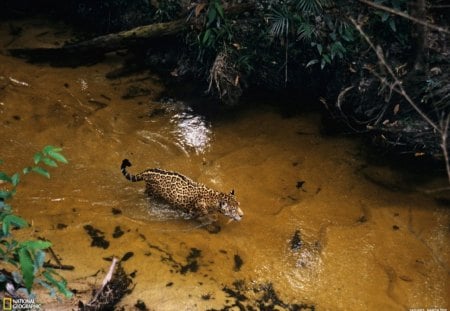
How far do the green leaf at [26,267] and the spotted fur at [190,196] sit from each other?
9.50 feet

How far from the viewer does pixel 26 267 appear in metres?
2.93

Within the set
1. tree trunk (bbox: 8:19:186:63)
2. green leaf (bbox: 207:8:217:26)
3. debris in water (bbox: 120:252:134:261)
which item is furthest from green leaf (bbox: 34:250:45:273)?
tree trunk (bbox: 8:19:186:63)

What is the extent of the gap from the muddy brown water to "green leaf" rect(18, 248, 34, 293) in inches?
65.7

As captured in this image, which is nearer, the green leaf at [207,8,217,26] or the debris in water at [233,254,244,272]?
the debris in water at [233,254,244,272]

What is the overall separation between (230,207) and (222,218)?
40 cm

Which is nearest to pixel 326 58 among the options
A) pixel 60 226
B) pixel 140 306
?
pixel 60 226

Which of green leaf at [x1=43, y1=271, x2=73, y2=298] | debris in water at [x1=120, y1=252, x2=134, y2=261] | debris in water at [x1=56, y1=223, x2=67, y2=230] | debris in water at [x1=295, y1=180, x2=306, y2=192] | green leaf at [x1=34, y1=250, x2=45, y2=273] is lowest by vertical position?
debris in water at [x1=295, y1=180, x2=306, y2=192]

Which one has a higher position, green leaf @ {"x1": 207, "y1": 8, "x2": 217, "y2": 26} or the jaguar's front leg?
green leaf @ {"x1": 207, "y1": 8, "x2": 217, "y2": 26}

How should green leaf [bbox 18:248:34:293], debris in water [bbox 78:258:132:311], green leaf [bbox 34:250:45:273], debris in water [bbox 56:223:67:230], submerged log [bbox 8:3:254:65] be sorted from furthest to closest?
1. submerged log [bbox 8:3:254:65]
2. debris in water [bbox 56:223:67:230]
3. debris in water [bbox 78:258:132:311]
4. green leaf [bbox 34:250:45:273]
5. green leaf [bbox 18:248:34:293]

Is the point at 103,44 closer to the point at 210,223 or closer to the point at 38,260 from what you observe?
the point at 210,223

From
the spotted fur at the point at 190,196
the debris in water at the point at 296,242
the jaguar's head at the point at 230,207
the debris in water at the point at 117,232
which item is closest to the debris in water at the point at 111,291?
the debris in water at the point at 117,232

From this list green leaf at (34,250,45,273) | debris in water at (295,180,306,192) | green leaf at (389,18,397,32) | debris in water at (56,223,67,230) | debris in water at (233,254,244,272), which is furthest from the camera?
green leaf at (389,18,397,32)

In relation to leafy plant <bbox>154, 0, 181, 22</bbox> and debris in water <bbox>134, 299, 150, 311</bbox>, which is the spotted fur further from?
leafy plant <bbox>154, 0, 181, 22</bbox>

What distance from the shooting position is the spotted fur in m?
5.69
